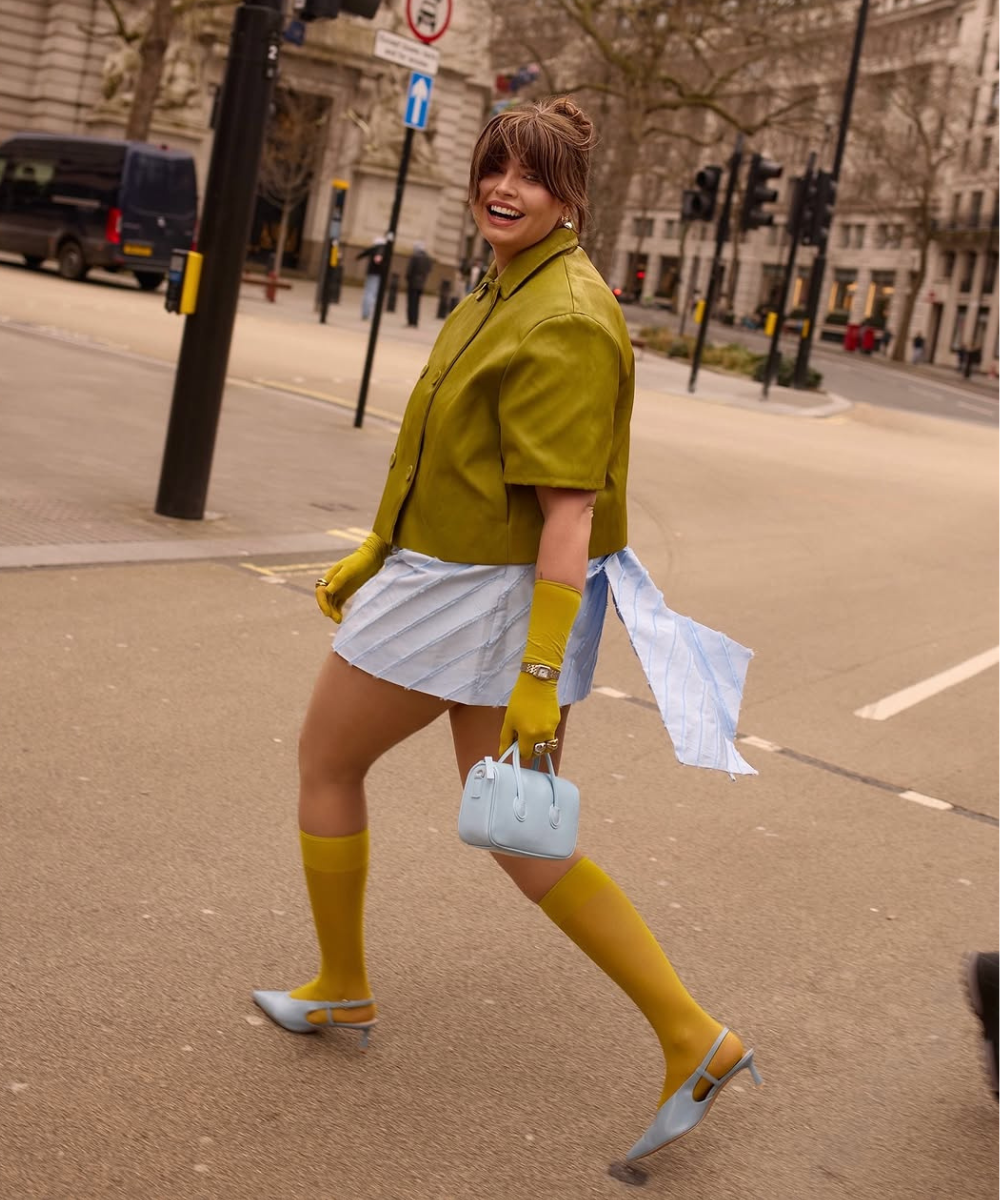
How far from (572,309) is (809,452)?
17.1 m

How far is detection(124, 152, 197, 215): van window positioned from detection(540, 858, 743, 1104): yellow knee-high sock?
91.4ft

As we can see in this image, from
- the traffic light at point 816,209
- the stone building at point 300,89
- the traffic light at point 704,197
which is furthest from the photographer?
the stone building at point 300,89

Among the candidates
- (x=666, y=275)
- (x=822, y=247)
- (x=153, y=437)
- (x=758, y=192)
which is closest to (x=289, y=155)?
(x=822, y=247)

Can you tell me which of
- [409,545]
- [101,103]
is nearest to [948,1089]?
[409,545]

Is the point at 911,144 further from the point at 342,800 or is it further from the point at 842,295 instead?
the point at 342,800

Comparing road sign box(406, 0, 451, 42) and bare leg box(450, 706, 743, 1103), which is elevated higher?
road sign box(406, 0, 451, 42)

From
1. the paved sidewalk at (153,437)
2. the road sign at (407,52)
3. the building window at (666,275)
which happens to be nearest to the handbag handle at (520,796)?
the paved sidewalk at (153,437)

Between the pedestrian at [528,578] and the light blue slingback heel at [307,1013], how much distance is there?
1.15ft

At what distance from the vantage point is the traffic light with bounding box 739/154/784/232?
86.2 feet

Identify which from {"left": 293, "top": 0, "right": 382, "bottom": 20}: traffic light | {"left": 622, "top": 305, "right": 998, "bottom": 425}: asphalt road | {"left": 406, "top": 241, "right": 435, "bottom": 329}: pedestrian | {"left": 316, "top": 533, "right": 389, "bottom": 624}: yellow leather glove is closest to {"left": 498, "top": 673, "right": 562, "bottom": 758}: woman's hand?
{"left": 316, "top": 533, "right": 389, "bottom": 624}: yellow leather glove

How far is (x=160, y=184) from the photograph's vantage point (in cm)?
2917

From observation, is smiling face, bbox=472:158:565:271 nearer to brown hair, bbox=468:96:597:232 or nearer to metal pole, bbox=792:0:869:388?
brown hair, bbox=468:96:597:232

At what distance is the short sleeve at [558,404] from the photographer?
2.68 metres

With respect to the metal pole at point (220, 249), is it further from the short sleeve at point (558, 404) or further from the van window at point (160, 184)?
the van window at point (160, 184)
